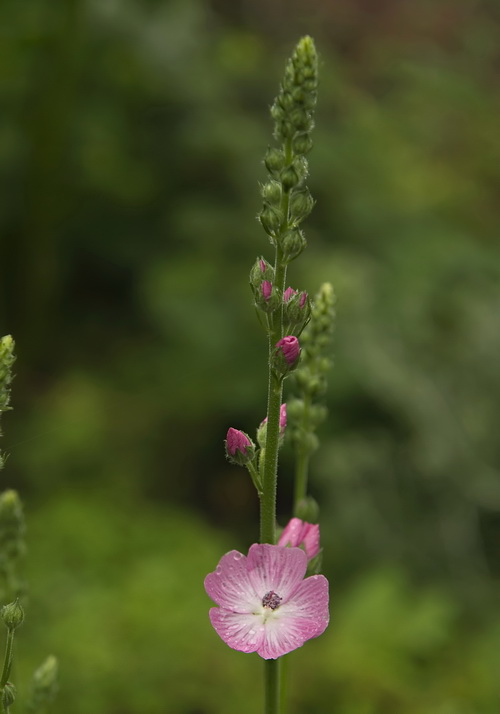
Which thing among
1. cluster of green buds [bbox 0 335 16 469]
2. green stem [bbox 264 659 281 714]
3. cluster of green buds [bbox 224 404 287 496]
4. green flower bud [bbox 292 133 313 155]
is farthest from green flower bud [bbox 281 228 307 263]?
green stem [bbox 264 659 281 714]

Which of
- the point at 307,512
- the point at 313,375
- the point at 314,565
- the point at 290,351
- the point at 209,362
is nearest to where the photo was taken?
the point at 290,351

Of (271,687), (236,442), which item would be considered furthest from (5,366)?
(271,687)

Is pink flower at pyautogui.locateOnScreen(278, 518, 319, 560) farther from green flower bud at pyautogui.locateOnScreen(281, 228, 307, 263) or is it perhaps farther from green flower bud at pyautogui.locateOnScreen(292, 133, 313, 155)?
green flower bud at pyautogui.locateOnScreen(292, 133, 313, 155)

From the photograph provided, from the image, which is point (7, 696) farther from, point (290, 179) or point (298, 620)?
point (290, 179)

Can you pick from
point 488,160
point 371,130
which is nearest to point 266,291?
point 371,130

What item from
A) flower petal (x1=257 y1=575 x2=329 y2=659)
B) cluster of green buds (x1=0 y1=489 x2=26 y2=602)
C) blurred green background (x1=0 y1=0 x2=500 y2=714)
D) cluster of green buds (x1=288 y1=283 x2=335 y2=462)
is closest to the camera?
flower petal (x1=257 y1=575 x2=329 y2=659)

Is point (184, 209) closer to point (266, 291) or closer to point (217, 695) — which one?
point (217, 695)
